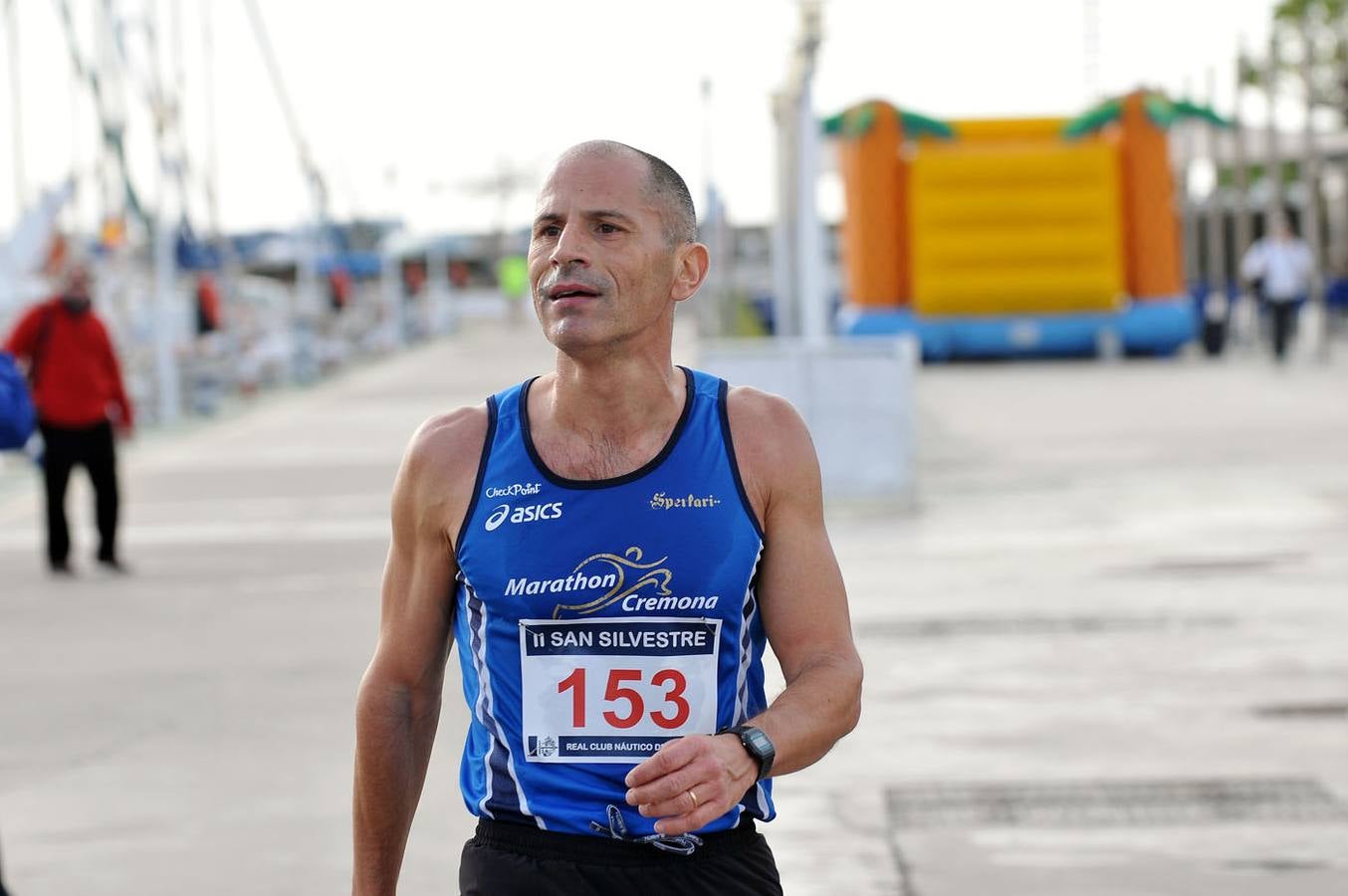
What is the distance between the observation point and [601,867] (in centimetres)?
295

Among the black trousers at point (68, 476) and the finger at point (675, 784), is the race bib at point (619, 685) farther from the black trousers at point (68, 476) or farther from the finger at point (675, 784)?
the black trousers at point (68, 476)

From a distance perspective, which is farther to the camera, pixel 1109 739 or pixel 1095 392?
pixel 1095 392

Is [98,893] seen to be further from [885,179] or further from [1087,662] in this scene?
[885,179]

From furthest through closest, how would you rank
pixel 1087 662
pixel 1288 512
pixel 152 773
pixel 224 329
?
pixel 224 329 < pixel 1288 512 < pixel 1087 662 < pixel 152 773

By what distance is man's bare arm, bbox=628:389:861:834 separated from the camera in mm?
2930

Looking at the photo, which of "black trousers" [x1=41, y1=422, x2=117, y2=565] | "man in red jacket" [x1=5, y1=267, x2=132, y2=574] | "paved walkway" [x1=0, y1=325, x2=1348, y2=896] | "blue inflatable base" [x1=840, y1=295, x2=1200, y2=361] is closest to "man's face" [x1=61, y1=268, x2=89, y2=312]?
"man in red jacket" [x1=5, y1=267, x2=132, y2=574]

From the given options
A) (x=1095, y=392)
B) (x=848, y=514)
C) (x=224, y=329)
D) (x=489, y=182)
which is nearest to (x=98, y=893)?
(x=848, y=514)

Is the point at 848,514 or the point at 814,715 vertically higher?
the point at 814,715

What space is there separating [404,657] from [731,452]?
1.74 feet

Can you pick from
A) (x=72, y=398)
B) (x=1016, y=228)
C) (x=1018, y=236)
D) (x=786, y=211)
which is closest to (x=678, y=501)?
(x=72, y=398)

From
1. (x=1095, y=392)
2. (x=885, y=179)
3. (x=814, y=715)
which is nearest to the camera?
(x=814, y=715)

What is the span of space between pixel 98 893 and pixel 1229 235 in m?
57.3

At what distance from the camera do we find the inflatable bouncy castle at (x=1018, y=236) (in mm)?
33188

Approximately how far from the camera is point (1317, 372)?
2922 cm
